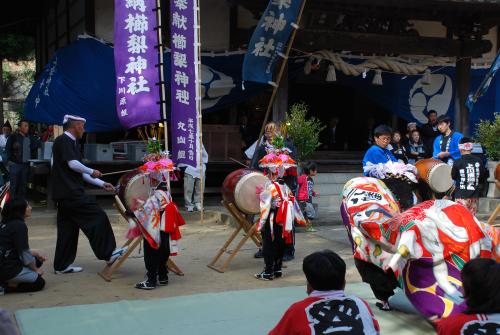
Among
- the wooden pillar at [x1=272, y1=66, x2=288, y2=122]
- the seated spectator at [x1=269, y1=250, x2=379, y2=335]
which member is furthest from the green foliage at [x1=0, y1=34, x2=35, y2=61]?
the seated spectator at [x1=269, y1=250, x2=379, y2=335]

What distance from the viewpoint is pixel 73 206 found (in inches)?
241

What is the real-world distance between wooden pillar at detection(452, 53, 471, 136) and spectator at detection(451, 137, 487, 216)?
5244 mm

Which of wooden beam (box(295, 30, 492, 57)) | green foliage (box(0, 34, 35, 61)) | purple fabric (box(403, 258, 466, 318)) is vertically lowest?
purple fabric (box(403, 258, 466, 318))

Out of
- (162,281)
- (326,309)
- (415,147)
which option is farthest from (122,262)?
(415,147)

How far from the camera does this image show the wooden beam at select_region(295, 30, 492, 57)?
11.2 m

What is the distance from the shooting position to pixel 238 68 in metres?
12.0

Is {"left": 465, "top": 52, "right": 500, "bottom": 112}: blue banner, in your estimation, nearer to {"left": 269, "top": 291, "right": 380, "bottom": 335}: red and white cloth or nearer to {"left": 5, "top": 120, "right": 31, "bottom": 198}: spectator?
{"left": 5, "top": 120, "right": 31, "bottom": 198}: spectator

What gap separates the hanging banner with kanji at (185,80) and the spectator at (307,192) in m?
1.66

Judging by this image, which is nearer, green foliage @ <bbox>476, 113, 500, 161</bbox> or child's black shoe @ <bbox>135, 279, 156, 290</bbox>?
child's black shoe @ <bbox>135, 279, 156, 290</bbox>

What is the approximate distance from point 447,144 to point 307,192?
2.18 m

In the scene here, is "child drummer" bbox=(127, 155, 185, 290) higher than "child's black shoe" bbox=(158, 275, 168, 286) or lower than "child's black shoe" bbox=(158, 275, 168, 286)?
higher

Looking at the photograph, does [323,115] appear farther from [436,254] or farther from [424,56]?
[436,254]

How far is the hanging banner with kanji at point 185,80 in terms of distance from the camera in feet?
28.9

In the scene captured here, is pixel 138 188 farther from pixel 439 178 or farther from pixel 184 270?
pixel 439 178
